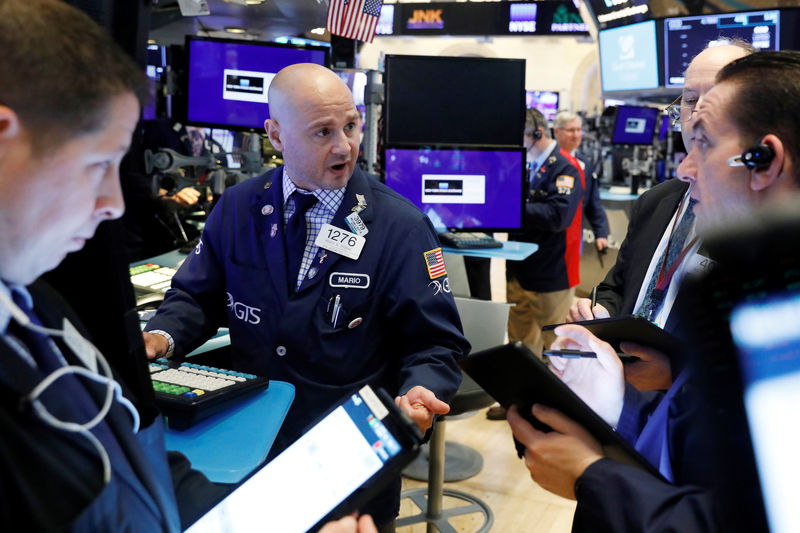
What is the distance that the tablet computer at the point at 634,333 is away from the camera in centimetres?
124

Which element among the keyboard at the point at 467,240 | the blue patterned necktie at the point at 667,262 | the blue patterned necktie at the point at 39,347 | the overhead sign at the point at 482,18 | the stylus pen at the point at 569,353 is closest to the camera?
the blue patterned necktie at the point at 39,347

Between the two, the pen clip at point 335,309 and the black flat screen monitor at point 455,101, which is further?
the black flat screen monitor at point 455,101

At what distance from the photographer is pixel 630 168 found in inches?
297

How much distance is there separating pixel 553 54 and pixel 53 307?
15379 mm

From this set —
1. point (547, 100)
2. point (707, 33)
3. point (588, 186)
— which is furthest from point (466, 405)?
point (547, 100)

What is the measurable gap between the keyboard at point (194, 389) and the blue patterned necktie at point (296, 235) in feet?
1.23

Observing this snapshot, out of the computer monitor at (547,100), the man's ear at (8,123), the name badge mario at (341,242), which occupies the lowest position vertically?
the name badge mario at (341,242)

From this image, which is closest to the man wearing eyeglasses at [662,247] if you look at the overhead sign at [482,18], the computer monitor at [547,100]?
the computer monitor at [547,100]

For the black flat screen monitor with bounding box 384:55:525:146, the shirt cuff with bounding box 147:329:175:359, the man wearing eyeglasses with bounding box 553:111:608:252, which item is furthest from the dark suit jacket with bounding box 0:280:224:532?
the man wearing eyeglasses with bounding box 553:111:608:252

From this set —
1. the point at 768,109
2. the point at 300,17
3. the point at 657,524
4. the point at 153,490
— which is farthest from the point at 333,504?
the point at 300,17

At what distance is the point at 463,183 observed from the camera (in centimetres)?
359

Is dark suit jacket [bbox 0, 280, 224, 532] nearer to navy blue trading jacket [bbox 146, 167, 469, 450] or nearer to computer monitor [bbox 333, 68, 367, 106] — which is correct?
navy blue trading jacket [bbox 146, 167, 469, 450]

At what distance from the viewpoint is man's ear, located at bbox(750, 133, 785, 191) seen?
41.4 inches

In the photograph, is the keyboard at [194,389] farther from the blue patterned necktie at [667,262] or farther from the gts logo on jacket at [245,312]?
the blue patterned necktie at [667,262]
